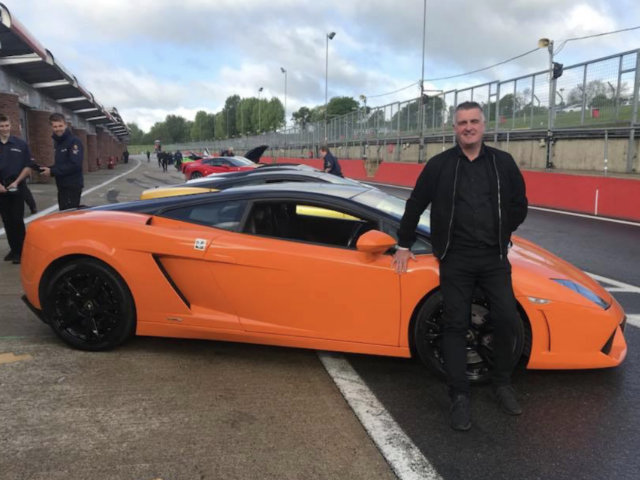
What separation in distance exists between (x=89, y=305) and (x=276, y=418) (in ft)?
5.41

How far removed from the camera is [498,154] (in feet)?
10.0

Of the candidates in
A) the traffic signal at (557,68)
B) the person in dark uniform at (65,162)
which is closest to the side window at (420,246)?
the person in dark uniform at (65,162)

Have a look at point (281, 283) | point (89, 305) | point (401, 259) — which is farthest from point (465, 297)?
point (89, 305)

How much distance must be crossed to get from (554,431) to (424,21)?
105 ft

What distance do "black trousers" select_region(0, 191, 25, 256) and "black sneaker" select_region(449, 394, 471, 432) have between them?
5.75 metres

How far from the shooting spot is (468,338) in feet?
11.0

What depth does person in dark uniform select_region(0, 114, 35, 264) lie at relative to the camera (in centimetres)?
645

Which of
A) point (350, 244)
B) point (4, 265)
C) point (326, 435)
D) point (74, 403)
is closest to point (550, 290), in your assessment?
point (350, 244)

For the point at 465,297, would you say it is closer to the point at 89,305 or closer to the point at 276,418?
the point at 276,418

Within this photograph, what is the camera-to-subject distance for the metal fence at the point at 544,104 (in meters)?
15.6

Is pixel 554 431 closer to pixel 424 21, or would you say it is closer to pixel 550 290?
pixel 550 290

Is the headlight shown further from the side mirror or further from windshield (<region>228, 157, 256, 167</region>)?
windshield (<region>228, 157, 256, 167</region>)

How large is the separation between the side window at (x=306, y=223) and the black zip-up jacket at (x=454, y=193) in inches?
26.3

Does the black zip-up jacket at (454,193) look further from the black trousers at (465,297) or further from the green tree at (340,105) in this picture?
the green tree at (340,105)
